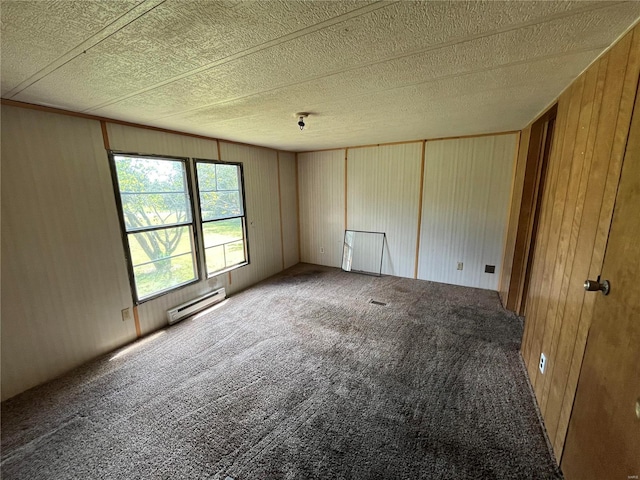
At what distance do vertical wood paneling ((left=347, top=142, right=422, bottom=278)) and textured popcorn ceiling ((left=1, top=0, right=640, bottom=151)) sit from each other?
1.75m

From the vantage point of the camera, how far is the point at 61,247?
83.3 inches

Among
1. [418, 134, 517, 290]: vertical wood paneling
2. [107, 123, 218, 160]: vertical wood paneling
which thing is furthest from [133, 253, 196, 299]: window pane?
[418, 134, 517, 290]: vertical wood paneling

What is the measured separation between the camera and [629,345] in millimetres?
937

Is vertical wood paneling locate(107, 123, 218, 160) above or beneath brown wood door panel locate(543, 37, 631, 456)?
above

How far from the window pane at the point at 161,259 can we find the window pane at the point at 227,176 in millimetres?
841

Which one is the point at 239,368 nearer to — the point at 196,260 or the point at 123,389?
the point at 123,389

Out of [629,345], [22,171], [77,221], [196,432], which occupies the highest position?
[22,171]

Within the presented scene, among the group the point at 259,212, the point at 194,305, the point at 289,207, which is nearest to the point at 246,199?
the point at 259,212

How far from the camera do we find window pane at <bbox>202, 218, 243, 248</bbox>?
11.2 ft

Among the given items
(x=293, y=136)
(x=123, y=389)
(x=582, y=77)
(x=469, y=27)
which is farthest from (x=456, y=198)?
(x=123, y=389)

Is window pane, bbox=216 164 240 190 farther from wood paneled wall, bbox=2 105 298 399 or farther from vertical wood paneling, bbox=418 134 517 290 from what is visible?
vertical wood paneling, bbox=418 134 517 290

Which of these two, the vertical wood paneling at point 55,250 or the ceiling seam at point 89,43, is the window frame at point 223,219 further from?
the ceiling seam at point 89,43

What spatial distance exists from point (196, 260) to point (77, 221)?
125cm

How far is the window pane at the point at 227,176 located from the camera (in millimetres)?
3562
